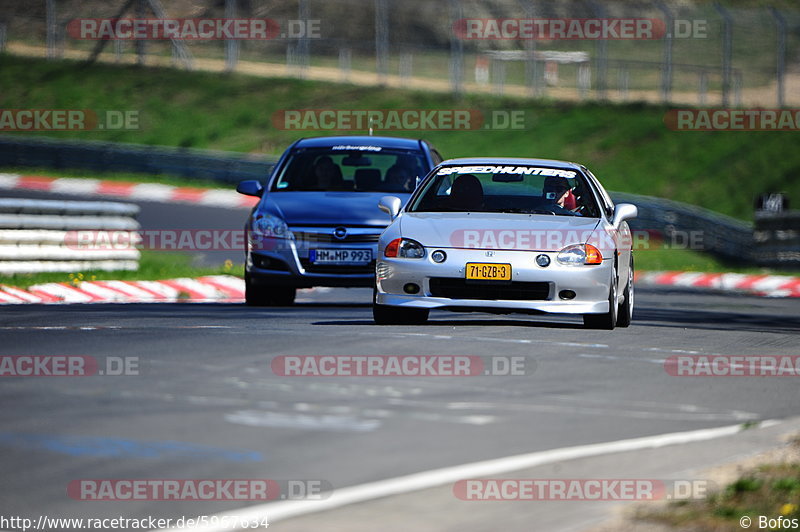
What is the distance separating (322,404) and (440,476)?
1757mm

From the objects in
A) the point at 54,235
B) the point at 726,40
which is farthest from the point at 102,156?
the point at 54,235

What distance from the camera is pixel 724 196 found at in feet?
116

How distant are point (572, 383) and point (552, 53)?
45.4 meters

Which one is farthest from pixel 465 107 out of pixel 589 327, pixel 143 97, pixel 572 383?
pixel 572 383

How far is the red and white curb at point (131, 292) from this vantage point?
1758 cm

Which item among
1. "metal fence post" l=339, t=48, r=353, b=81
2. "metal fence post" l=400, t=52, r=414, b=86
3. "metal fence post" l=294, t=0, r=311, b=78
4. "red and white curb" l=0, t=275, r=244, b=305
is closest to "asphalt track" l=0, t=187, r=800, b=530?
"red and white curb" l=0, t=275, r=244, b=305

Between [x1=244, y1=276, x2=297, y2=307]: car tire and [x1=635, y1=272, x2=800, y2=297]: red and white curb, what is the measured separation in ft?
31.1

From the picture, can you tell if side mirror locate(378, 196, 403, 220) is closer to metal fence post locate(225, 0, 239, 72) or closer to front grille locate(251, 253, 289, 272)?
front grille locate(251, 253, 289, 272)

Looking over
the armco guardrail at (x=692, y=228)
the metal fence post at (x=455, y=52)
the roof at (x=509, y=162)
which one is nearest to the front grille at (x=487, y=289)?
the roof at (x=509, y=162)

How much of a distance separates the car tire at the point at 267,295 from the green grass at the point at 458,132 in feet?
66.4

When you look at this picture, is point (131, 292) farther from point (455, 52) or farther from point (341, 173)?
point (455, 52)

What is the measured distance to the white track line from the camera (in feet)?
18.7

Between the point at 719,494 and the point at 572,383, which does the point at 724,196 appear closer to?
the point at 572,383

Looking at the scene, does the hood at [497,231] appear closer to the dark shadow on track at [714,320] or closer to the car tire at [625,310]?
the car tire at [625,310]
